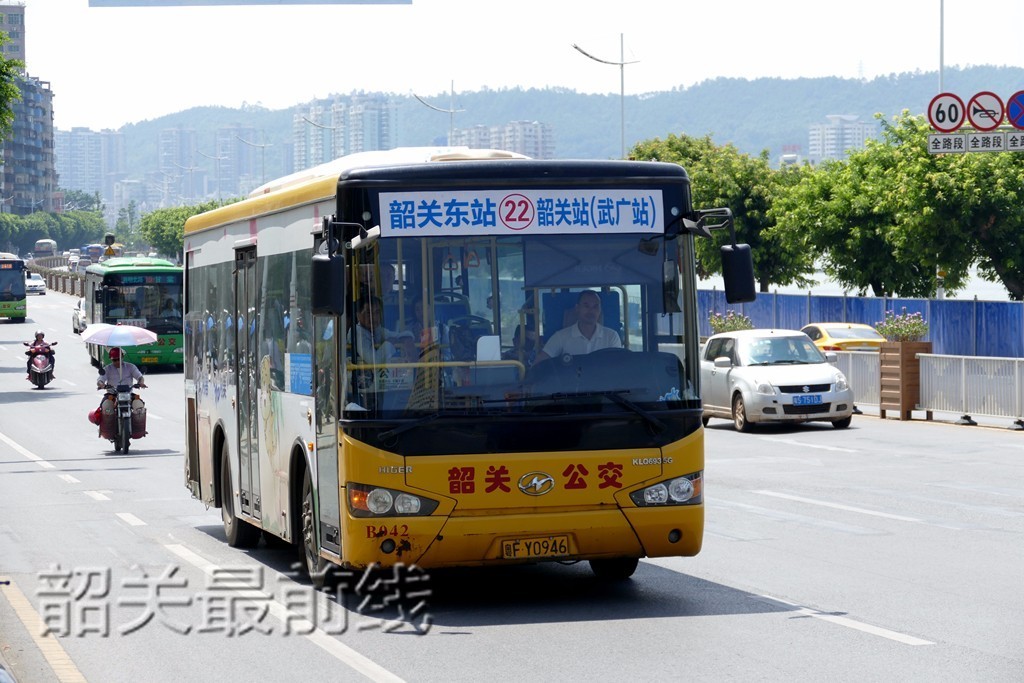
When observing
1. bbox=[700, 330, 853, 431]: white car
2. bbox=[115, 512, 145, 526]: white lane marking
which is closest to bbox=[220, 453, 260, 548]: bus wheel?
bbox=[115, 512, 145, 526]: white lane marking

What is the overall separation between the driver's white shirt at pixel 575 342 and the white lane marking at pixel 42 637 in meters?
3.18

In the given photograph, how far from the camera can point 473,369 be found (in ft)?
33.1

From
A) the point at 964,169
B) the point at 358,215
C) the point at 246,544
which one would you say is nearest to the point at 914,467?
the point at 246,544

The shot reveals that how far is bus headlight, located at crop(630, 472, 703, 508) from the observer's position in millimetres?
10359

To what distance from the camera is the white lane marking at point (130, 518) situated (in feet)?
52.9

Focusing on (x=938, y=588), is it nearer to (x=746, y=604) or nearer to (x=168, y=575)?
(x=746, y=604)

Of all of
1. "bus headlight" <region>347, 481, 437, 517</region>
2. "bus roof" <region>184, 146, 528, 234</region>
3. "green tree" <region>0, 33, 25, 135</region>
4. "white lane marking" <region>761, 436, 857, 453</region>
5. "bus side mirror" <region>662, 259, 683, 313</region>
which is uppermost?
"green tree" <region>0, 33, 25, 135</region>

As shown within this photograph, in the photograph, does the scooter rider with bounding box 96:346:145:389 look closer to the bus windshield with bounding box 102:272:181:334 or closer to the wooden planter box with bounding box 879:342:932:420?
the wooden planter box with bounding box 879:342:932:420

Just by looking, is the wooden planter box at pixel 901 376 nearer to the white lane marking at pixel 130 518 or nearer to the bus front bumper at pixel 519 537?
the white lane marking at pixel 130 518

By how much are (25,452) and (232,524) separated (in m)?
13.1

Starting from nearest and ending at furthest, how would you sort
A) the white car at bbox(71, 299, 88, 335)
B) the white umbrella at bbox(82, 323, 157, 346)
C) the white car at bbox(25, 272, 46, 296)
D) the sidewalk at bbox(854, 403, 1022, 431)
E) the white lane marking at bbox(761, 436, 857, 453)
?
the white lane marking at bbox(761, 436, 857, 453)
the white umbrella at bbox(82, 323, 157, 346)
the sidewalk at bbox(854, 403, 1022, 431)
the white car at bbox(71, 299, 88, 335)
the white car at bbox(25, 272, 46, 296)

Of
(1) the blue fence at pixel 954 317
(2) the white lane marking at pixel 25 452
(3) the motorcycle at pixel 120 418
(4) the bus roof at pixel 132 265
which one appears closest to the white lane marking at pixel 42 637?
(2) the white lane marking at pixel 25 452

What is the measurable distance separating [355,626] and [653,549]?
1840 millimetres

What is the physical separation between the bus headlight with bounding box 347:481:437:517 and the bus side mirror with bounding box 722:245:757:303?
217cm
